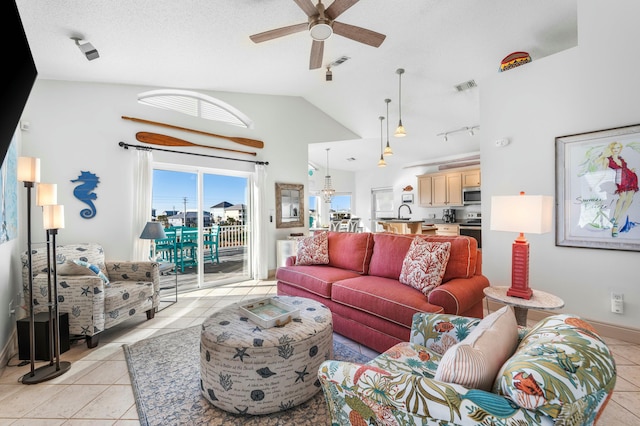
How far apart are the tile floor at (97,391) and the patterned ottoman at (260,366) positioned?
1.74 ft

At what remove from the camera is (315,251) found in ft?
11.7

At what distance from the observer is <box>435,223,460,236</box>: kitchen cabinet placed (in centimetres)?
660

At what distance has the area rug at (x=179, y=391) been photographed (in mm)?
1652

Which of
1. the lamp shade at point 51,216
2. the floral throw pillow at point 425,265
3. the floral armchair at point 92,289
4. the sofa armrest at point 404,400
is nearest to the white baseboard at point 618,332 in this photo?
the floral throw pillow at point 425,265

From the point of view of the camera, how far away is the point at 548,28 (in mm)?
3111

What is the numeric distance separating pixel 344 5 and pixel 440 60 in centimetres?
229

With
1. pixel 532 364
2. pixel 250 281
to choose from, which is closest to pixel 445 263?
pixel 532 364

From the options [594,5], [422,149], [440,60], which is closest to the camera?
[594,5]

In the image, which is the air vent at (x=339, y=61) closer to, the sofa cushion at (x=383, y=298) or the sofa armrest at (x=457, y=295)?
the sofa cushion at (x=383, y=298)

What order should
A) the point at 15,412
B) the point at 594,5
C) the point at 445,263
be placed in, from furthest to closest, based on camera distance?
the point at 594,5, the point at 445,263, the point at 15,412

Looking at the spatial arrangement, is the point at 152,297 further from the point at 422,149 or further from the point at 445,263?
the point at 422,149

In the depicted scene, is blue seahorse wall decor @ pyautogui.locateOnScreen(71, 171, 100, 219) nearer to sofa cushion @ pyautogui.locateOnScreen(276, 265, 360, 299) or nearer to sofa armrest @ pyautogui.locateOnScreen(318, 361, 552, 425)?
sofa cushion @ pyautogui.locateOnScreen(276, 265, 360, 299)

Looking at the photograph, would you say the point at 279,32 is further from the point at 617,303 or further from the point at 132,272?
the point at 617,303

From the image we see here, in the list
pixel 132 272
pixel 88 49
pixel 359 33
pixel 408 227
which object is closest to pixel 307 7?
pixel 359 33
